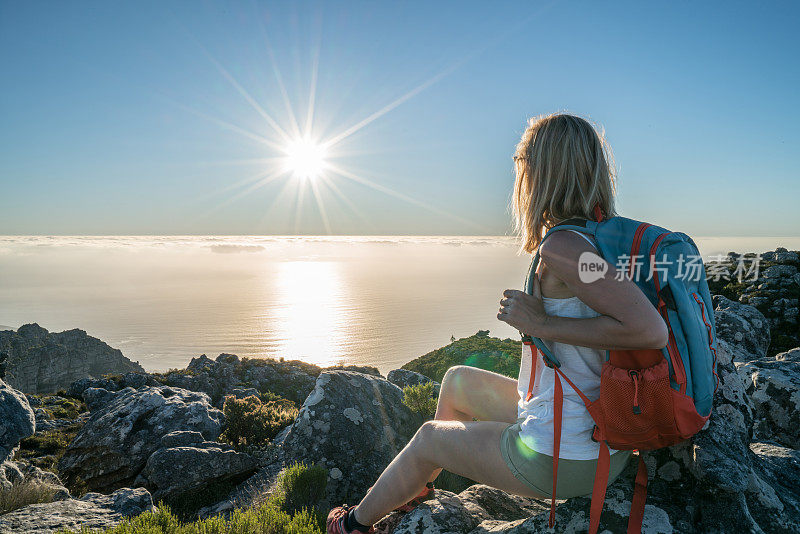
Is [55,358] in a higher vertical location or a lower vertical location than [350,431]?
lower

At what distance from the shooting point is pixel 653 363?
220 cm

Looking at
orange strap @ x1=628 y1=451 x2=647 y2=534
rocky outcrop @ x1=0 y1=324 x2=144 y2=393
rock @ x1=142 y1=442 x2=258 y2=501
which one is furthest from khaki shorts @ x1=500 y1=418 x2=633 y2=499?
rocky outcrop @ x1=0 y1=324 x2=144 y2=393

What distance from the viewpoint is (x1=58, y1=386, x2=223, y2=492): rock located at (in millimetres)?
8116

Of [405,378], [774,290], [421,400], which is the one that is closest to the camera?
[421,400]

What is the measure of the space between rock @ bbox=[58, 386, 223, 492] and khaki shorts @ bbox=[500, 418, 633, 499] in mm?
8401

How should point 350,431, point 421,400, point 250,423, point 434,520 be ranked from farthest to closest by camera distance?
point 250,423 < point 421,400 < point 350,431 < point 434,520

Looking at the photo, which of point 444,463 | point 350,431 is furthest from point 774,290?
point 444,463

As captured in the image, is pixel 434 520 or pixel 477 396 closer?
pixel 434 520

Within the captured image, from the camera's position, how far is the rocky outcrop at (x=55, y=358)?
7075 centimetres

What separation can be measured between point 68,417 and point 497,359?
21.0 metres

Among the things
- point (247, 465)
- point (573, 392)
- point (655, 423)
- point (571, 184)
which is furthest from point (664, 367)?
point (247, 465)

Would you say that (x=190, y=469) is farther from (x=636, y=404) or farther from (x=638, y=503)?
(x=636, y=404)

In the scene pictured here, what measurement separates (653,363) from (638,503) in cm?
99

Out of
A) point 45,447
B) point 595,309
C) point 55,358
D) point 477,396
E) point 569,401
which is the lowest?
point 55,358
